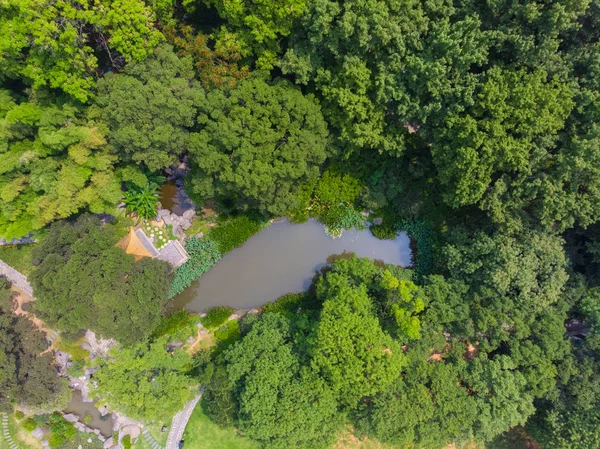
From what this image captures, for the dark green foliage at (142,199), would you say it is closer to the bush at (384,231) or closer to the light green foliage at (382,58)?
the light green foliage at (382,58)

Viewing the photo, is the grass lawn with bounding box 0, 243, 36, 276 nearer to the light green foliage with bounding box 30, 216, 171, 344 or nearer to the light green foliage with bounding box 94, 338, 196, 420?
the light green foliage with bounding box 30, 216, 171, 344

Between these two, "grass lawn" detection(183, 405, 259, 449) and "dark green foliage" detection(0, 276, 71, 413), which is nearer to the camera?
"dark green foliage" detection(0, 276, 71, 413)

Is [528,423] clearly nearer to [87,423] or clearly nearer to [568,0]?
[568,0]

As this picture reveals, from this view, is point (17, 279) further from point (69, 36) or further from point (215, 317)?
point (69, 36)

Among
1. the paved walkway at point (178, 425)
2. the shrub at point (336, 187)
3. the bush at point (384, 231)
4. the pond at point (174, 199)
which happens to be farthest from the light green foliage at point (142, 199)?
the bush at point (384, 231)

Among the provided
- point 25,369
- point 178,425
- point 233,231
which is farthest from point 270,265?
point 25,369

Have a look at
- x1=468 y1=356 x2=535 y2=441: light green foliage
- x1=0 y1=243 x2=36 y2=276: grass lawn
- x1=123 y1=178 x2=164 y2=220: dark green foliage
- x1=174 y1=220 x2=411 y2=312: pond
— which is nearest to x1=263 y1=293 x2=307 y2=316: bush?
x1=174 y1=220 x2=411 y2=312: pond
